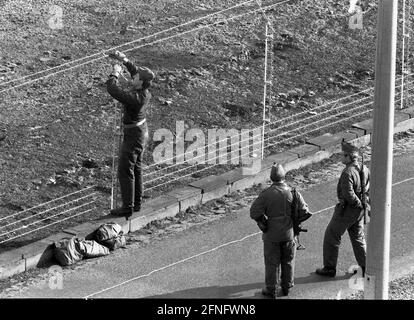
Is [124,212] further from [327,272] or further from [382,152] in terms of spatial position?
[382,152]

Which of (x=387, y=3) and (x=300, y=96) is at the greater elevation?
(x=300, y=96)

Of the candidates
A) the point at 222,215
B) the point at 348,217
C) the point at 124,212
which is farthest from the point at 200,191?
the point at 348,217

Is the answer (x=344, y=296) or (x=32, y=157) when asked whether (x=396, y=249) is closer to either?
(x=344, y=296)

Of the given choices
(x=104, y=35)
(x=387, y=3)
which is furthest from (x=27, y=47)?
(x=387, y=3)

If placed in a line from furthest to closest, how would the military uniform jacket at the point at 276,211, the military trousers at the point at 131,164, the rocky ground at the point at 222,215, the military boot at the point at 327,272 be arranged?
the military trousers at the point at 131,164 → the military boot at the point at 327,272 → the rocky ground at the point at 222,215 → the military uniform jacket at the point at 276,211

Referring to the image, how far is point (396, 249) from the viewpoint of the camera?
1522 centimetres

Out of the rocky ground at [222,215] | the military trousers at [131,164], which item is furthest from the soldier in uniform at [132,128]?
the rocky ground at [222,215]

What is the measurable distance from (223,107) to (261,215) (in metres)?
5.92

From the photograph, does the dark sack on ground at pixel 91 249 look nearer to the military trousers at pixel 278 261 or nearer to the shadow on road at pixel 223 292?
the shadow on road at pixel 223 292

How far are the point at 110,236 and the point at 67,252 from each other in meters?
0.67

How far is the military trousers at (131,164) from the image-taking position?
608 inches

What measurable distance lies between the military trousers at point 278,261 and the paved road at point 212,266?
0.98ft

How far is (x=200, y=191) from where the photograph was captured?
648 inches
